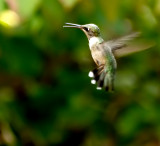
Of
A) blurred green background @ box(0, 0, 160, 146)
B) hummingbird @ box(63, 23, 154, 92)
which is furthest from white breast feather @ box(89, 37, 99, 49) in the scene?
blurred green background @ box(0, 0, 160, 146)

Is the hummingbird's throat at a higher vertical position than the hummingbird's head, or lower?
lower

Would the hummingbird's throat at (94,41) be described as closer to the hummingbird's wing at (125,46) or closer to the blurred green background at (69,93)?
the hummingbird's wing at (125,46)

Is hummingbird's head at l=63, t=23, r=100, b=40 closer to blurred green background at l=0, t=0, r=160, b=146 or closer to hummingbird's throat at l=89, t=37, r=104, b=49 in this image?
hummingbird's throat at l=89, t=37, r=104, b=49

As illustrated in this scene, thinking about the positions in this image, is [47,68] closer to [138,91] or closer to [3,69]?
[3,69]

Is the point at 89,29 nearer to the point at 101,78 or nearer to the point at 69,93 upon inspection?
the point at 101,78

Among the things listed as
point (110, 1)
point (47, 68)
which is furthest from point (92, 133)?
point (110, 1)

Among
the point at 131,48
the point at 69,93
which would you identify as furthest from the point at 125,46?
the point at 69,93
